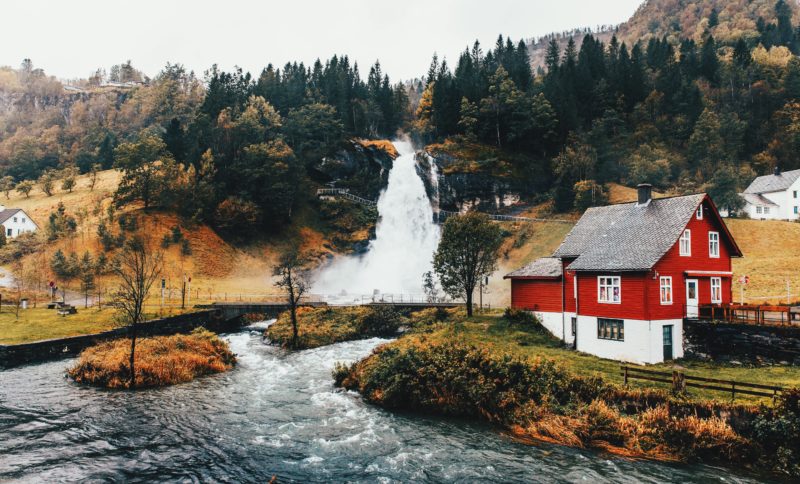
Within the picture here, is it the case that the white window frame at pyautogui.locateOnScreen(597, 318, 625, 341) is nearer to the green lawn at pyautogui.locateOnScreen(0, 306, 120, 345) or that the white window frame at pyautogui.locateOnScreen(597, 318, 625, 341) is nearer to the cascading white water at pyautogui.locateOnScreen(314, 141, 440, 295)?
the cascading white water at pyautogui.locateOnScreen(314, 141, 440, 295)

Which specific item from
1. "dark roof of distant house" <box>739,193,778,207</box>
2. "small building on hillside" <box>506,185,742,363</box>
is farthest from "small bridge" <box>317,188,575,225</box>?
"small building on hillside" <box>506,185,742,363</box>

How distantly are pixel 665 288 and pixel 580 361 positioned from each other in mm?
7067

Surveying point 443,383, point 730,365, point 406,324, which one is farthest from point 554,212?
point 443,383

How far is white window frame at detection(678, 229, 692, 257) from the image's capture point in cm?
2945

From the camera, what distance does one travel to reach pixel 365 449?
1803 cm

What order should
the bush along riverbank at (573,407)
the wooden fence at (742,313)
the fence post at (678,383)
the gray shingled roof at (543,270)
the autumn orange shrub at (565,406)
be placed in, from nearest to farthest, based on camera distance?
the bush along riverbank at (573,407) < the autumn orange shrub at (565,406) < the fence post at (678,383) < the wooden fence at (742,313) < the gray shingled roof at (543,270)

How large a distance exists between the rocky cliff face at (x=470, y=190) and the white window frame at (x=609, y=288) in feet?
169

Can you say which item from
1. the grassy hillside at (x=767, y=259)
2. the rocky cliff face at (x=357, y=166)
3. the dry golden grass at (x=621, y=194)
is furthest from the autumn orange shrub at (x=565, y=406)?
the rocky cliff face at (x=357, y=166)

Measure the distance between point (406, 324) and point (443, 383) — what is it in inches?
952

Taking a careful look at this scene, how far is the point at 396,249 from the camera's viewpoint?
7569 cm

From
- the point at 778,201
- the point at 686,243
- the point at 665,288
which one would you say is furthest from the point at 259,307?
the point at 778,201

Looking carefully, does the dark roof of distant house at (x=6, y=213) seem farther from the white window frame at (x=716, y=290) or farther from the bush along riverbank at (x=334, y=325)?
the white window frame at (x=716, y=290)

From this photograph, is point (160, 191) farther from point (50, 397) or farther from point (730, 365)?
point (730, 365)

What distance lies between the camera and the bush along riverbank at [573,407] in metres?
16.5
